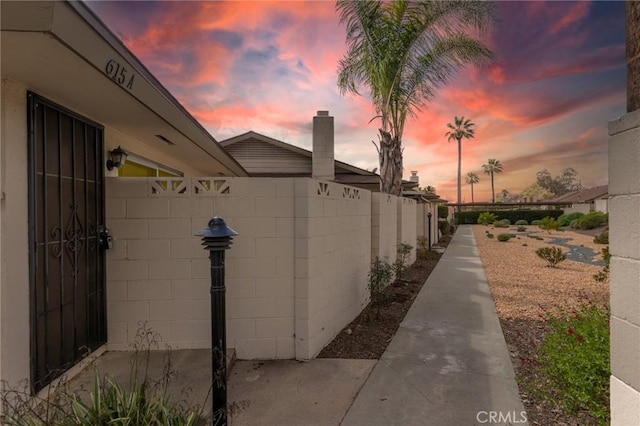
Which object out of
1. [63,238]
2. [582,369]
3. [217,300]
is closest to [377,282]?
[582,369]

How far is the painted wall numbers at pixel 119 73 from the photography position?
8.65 feet

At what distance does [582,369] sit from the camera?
9.57 ft

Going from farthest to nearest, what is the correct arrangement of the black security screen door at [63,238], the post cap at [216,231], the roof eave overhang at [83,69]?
1. the black security screen door at [63,238]
2. the post cap at [216,231]
3. the roof eave overhang at [83,69]

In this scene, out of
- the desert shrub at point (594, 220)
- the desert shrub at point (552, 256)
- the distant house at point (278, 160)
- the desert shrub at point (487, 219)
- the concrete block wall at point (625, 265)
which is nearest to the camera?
the concrete block wall at point (625, 265)

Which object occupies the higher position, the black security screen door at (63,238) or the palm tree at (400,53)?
the palm tree at (400,53)

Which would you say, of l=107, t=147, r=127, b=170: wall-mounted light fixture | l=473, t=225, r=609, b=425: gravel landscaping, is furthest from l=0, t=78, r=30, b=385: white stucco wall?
l=473, t=225, r=609, b=425: gravel landscaping

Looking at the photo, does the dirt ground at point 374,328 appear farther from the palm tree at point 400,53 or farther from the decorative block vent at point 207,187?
the palm tree at point 400,53

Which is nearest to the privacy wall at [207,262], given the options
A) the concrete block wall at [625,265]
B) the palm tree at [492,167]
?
the concrete block wall at [625,265]

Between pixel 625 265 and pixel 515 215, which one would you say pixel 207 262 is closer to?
pixel 625 265

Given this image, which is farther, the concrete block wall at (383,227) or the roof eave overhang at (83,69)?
the concrete block wall at (383,227)

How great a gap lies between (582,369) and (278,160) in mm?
12607

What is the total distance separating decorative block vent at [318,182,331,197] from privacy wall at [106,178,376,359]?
0.27 m

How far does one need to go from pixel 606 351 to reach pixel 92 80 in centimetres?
458

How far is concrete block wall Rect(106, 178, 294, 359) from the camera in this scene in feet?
13.5
